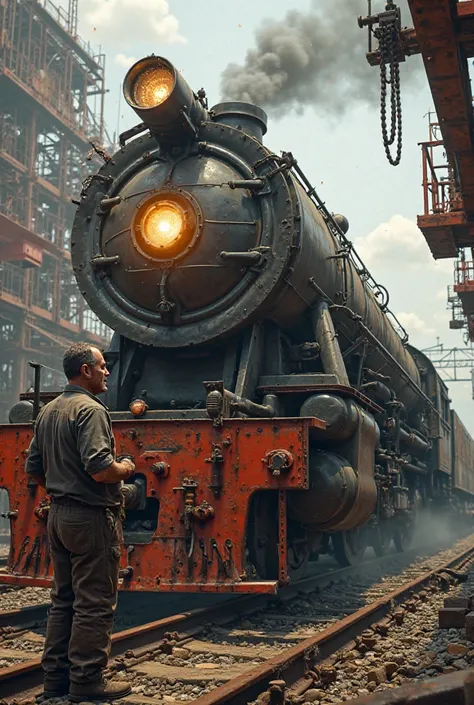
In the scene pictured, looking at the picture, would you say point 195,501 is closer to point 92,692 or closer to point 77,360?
point 77,360

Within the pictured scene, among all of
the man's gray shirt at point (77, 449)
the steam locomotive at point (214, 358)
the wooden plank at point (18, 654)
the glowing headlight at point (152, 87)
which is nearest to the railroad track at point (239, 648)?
the steam locomotive at point (214, 358)

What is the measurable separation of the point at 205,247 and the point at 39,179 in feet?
115

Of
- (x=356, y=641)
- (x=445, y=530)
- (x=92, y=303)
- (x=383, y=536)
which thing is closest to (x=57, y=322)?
(x=445, y=530)

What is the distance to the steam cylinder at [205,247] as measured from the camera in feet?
19.6

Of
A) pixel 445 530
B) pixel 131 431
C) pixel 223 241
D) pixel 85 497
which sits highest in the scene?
pixel 223 241

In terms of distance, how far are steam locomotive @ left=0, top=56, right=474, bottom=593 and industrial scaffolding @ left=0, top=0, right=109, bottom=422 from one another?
25653 millimetres

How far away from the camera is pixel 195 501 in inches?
201

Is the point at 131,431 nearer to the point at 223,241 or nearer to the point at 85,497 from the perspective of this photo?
the point at 223,241

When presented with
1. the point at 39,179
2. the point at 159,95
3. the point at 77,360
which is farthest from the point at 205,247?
the point at 39,179

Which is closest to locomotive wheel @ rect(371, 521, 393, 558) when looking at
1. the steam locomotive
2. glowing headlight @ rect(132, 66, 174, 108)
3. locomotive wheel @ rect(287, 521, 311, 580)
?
the steam locomotive

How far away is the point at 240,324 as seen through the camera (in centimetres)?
593

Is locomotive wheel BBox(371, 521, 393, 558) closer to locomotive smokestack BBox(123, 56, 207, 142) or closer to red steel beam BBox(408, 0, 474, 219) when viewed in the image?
red steel beam BBox(408, 0, 474, 219)

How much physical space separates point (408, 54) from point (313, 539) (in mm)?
4228

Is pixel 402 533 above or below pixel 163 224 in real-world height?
below
